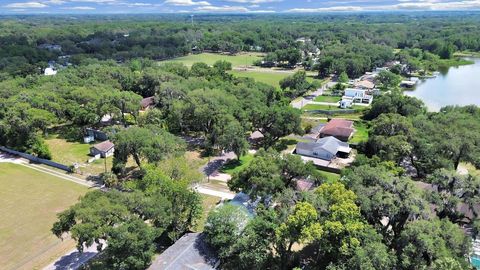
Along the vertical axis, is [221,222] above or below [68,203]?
above

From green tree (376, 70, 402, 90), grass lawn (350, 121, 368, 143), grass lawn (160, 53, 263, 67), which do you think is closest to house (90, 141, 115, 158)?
grass lawn (350, 121, 368, 143)

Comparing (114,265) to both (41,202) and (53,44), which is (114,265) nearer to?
(41,202)

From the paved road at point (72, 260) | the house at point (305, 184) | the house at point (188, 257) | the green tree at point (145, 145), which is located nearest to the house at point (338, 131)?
the house at point (305, 184)

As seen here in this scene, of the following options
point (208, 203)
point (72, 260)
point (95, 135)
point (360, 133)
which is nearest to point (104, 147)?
point (95, 135)

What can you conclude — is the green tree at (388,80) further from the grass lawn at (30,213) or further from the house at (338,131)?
the grass lawn at (30,213)

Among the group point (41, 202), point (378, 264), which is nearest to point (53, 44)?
point (41, 202)

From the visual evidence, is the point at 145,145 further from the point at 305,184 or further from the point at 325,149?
the point at 325,149
